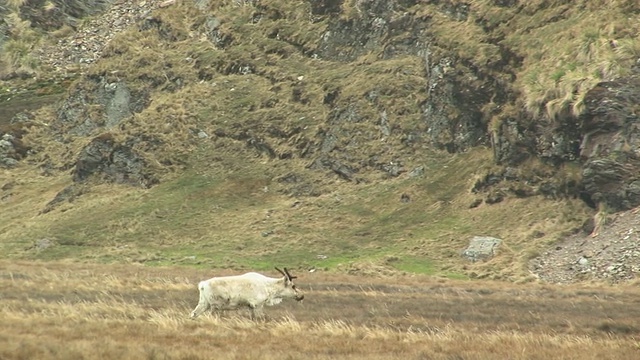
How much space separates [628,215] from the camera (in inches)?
1710

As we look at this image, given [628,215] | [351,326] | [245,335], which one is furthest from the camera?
[628,215]

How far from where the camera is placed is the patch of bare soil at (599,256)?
125ft

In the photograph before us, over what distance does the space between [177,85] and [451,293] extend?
6148 centimetres

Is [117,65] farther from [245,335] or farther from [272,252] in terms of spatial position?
[245,335]

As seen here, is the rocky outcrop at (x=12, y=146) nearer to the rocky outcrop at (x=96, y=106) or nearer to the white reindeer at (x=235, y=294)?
the rocky outcrop at (x=96, y=106)

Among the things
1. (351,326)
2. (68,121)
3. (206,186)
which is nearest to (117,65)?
(68,121)

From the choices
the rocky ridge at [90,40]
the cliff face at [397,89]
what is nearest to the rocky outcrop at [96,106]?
the cliff face at [397,89]

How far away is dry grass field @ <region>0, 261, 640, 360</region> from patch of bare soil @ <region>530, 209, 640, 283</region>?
311cm

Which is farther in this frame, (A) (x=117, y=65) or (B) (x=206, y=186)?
(A) (x=117, y=65)

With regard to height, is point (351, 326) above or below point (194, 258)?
above

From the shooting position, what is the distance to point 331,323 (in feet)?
69.6

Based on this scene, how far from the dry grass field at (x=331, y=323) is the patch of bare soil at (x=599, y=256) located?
3112mm

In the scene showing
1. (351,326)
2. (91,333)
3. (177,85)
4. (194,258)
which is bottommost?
(194,258)

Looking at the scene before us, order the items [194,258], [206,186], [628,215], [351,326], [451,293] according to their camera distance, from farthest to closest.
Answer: [206,186]
[194,258]
[628,215]
[451,293]
[351,326]
